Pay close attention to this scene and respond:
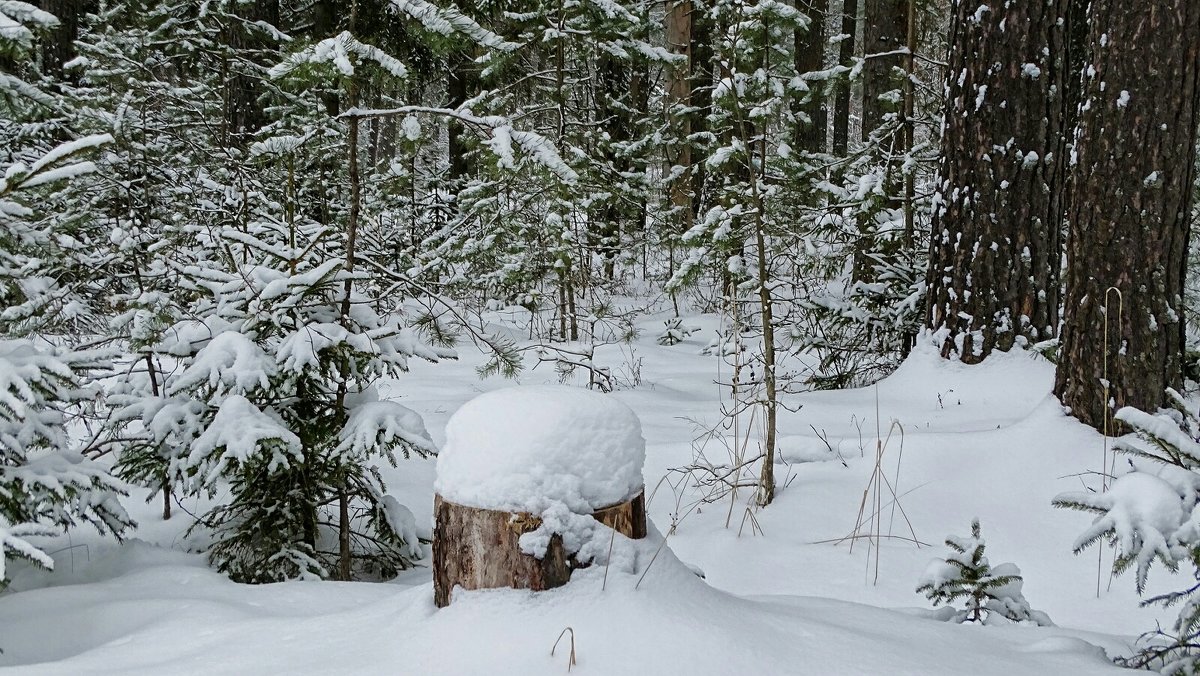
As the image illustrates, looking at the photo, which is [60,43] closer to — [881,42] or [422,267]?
[422,267]

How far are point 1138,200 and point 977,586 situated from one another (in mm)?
2541

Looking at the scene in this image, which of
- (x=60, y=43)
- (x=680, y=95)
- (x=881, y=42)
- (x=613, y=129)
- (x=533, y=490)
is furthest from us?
(x=613, y=129)

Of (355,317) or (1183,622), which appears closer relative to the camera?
(1183,622)

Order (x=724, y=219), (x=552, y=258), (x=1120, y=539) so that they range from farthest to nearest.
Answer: (x=552, y=258)
(x=724, y=219)
(x=1120, y=539)

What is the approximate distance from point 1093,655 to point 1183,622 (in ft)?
1.19

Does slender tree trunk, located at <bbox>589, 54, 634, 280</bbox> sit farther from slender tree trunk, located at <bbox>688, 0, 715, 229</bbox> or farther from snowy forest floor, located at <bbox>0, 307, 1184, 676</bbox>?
snowy forest floor, located at <bbox>0, 307, 1184, 676</bbox>

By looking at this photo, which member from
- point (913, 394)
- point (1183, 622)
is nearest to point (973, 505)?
point (913, 394)

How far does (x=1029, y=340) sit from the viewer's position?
17.1ft

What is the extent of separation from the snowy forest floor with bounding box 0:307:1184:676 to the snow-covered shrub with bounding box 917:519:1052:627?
0.11 metres

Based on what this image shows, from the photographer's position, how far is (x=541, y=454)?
1.96m

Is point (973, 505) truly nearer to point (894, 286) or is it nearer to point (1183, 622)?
point (1183, 622)

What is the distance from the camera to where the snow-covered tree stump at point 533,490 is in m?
1.90

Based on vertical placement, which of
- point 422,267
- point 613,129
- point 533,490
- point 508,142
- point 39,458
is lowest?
point 39,458

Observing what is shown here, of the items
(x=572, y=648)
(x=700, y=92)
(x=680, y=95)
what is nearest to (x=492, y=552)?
(x=572, y=648)
